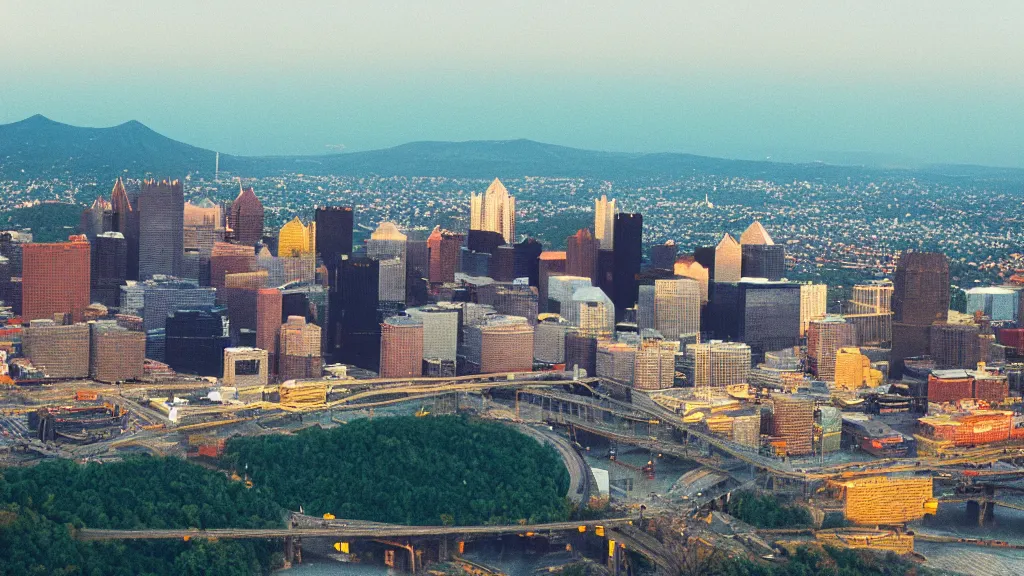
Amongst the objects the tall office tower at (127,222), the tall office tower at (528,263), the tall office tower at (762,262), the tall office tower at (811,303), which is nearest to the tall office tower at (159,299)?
the tall office tower at (127,222)

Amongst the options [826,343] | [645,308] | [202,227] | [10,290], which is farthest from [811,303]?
[10,290]

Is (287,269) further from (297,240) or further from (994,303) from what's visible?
(994,303)

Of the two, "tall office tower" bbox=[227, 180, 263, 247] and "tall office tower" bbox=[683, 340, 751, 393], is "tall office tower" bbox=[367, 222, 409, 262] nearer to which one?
"tall office tower" bbox=[227, 180, 263, 247]

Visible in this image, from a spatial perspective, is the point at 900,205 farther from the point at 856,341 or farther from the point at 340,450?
the point at 340,450

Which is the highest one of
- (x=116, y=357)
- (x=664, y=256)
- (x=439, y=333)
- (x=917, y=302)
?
(x=664, y=256)

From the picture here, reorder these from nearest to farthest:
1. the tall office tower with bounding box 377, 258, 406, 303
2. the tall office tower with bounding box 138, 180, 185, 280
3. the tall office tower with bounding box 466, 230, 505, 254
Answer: the tall office tower with bounding box 377, 258, 406, 303
the tall office tower with bounding box 138, 180, 185, 280
the tall office tower with bounding box 466, 230, 505, 254

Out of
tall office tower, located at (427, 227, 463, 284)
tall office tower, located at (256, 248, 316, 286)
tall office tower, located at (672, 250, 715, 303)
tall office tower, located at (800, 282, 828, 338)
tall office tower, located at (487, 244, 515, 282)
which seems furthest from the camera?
tall office tower, located at (427, 227, 463, 284)

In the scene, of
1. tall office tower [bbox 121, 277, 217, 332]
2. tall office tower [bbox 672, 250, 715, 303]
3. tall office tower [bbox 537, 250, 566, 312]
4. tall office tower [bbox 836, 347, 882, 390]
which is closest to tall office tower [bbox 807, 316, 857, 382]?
tall office tower [bbox 836, 347, 882, 390]
